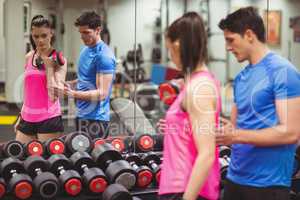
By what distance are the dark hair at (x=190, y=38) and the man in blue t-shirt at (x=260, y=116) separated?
0.25 meters

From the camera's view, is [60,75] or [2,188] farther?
Answer: [60,75]

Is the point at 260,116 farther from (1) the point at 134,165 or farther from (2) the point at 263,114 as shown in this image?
(1) the point at 134,165

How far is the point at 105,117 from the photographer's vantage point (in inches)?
114

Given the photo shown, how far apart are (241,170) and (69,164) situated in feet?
3.84

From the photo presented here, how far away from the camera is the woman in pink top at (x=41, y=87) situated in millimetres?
2654

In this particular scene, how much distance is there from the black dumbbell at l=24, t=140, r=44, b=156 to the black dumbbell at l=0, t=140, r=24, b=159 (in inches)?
1.4

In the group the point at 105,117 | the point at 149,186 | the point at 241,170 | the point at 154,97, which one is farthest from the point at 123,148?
the point at 154,97

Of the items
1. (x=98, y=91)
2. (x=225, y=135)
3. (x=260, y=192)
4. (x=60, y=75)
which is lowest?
(x=260, y=192)

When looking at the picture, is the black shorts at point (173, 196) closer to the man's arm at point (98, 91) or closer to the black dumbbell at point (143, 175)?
the black dumbbell at point (143, 175)

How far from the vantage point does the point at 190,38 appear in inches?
54.1

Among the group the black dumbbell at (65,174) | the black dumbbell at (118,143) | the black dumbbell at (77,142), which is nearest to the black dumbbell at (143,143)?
the black dumbbell at (118,143)

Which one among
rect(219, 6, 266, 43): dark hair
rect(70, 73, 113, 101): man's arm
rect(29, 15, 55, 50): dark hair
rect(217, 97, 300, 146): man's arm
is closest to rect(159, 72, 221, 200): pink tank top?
rect(217, 97, 300, 146): man's arm

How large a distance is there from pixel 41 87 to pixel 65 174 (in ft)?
2.06

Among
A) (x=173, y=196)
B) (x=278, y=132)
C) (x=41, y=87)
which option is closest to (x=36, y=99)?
(x=41, y=87)
